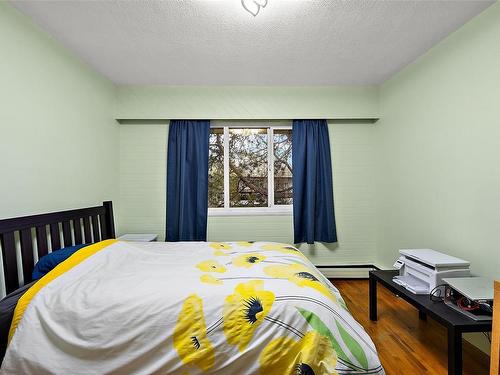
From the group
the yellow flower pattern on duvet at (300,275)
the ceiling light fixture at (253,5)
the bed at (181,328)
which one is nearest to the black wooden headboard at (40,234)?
the bed at (181,328)

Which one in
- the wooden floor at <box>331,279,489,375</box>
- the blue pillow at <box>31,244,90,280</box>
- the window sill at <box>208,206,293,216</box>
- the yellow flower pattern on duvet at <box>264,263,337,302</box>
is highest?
the window sill at <box>208,206,293,216</box>

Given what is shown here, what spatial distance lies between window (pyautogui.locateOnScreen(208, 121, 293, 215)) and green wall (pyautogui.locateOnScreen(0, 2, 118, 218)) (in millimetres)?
1385

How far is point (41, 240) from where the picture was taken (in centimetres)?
203

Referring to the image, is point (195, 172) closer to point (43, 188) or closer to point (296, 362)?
point (43, 188)

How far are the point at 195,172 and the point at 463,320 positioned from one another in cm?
293

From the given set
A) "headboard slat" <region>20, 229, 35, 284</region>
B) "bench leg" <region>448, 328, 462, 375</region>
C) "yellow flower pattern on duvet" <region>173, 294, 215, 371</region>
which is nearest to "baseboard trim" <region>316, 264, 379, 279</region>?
"bench leg" <region>448, 328, 462, 375</region>

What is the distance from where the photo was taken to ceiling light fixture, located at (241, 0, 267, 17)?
5.91ft

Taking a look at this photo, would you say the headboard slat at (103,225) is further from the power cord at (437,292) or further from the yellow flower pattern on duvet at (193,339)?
the power cord at (437,292)

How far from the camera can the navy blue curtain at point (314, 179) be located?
3.60 m

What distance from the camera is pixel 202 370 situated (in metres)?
1.33

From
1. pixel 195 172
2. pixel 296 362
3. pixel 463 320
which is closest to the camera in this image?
pixel 296 362

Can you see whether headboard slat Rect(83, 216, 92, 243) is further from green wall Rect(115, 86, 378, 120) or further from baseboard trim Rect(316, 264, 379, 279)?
baseboard trim Rect(316, 264, 379, 279)

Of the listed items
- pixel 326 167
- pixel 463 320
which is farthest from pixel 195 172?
pixel 463 320

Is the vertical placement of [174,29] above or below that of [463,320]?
above
